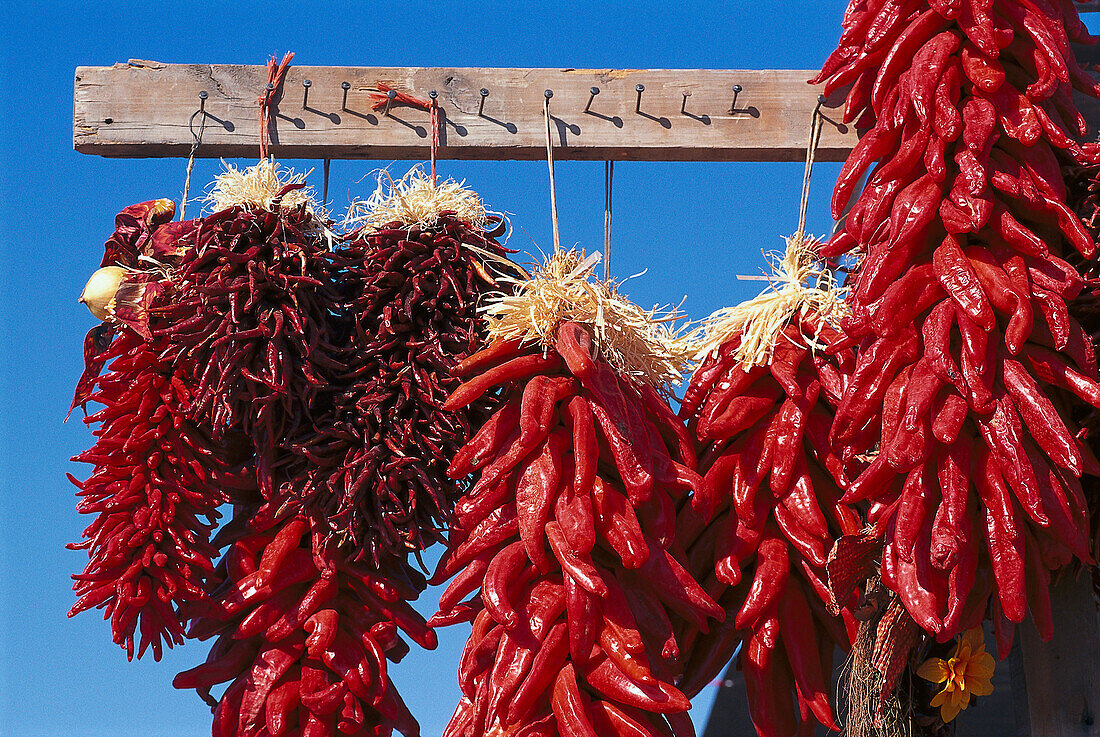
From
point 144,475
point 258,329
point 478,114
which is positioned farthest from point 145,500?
point 478,114

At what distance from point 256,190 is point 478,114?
0.60 m

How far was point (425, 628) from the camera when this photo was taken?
2543 mm

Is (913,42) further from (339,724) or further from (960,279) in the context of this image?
(339,724)

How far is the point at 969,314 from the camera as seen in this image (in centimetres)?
215

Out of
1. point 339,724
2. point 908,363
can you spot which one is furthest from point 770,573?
point 339,724

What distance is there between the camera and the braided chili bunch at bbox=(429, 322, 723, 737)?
2.18m

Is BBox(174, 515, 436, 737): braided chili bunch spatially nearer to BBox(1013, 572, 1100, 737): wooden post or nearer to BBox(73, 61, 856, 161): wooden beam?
BBox(73, 61, 856, 161): wooden beam

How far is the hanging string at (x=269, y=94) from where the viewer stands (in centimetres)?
277

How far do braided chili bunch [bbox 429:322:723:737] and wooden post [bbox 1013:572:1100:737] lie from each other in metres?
0.81

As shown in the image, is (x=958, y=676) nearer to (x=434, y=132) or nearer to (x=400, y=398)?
(x=400, y=398)

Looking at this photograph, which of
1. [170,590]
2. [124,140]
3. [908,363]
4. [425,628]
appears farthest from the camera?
[124,140]

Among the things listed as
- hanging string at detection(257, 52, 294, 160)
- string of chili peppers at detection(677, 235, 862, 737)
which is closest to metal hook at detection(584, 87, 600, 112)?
string of chili peppers at detection(677, 235, 862, 737)

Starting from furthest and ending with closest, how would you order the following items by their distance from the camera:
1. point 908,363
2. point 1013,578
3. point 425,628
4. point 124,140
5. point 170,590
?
point 124,140, point 425,628, point 170,590, point 908,363, point 1013,578

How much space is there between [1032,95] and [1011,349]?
1.79 ft
